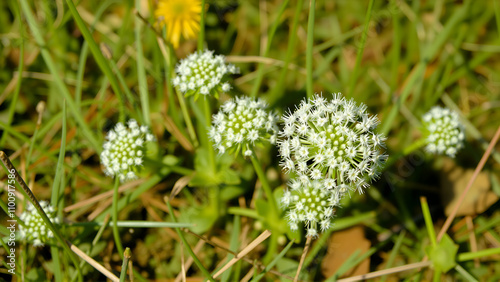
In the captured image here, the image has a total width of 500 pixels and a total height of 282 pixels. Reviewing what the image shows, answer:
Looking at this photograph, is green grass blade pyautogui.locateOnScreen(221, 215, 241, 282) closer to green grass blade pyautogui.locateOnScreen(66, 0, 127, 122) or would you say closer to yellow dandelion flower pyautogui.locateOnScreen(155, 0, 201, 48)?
green grass blade pyautogui.locateOnScreen(66, 0, 127, 122)

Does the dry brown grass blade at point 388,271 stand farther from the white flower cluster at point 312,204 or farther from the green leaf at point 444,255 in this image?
the white flower cluster at point 312,204

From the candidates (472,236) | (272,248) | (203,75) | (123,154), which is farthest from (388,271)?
(123,154)

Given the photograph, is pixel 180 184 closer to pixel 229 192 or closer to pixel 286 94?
pixel 229 192

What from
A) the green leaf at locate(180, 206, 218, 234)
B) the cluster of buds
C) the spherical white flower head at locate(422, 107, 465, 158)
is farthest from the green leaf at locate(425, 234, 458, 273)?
the green leaf at locate(180, 206, 218, 234)

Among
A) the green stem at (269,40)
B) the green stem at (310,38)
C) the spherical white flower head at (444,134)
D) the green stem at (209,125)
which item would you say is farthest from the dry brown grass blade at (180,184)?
the spherical white flower head at (444,134)


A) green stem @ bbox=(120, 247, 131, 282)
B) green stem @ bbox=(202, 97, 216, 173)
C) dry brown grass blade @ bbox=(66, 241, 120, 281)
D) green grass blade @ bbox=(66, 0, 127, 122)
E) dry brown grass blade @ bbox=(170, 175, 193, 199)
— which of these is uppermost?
green grass blade @ bbox=(66, 0, 127, 122)
